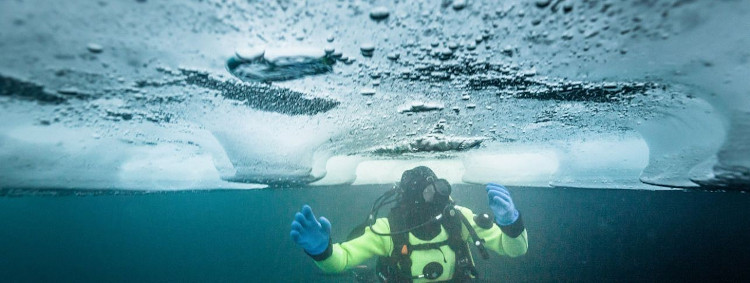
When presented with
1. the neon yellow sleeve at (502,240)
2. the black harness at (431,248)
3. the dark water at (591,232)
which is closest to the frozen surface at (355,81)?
the black harness at (431,248)

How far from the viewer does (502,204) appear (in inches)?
182

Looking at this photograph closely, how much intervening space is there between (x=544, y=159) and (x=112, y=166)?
7549 mm

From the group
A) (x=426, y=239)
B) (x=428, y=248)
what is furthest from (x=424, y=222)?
(x=428, y=248)

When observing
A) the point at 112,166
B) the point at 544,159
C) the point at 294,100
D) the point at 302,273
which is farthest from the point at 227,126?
the point at 302,273

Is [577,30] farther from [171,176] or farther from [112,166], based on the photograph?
[171,176]

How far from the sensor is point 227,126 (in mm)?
3094

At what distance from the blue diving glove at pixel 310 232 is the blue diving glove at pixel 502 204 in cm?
261

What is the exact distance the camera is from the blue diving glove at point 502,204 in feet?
15.1

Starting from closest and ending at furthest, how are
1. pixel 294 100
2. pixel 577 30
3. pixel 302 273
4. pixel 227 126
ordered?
pixel 577 30, pixel 294 100, pixel 227 126, pixel 302 273

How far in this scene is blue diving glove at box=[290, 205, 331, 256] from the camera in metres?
3.81

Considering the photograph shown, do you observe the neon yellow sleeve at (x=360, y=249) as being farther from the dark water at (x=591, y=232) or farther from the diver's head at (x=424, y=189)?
the dark water at (x=591, y=232)

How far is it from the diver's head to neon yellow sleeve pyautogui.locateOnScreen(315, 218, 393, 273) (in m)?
0.84

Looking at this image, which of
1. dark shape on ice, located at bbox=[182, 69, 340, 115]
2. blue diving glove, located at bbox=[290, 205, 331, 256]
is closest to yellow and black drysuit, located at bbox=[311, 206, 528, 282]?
blue diving glove, located at bbox=[290, 205, 331, 256]

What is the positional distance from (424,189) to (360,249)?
1.61 m
